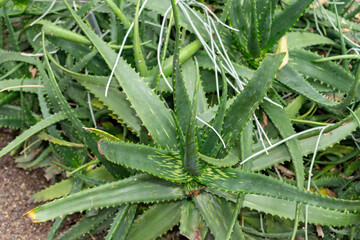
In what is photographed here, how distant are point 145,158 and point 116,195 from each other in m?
0.11

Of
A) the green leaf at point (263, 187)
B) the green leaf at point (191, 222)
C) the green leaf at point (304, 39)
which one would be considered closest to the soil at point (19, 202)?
the green leaf at point (191, 222)

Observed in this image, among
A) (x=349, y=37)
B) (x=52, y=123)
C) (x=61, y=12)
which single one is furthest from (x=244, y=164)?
(x=61, y=12)

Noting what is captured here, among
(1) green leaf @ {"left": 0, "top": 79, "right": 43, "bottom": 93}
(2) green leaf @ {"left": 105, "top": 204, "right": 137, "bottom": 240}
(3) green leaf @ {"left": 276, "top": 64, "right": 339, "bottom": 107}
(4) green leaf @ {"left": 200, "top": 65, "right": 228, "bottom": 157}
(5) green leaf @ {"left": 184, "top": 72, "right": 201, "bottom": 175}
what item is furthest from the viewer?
(1) green leaf @ {"left": 0, "top": 79, "right": 43, "bottom": 93}

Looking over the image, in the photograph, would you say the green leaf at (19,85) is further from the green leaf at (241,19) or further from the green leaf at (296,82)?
the green leaf at (296,82)

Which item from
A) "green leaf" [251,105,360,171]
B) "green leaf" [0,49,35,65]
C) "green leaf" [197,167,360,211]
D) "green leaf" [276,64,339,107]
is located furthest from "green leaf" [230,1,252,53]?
"green leaf" [0,49,35,65]

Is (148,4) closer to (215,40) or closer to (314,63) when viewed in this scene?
(215,40)

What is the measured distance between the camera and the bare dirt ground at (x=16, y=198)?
1.05 m

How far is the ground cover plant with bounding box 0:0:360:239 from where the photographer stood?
31.7 inches

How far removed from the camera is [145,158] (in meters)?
0.81

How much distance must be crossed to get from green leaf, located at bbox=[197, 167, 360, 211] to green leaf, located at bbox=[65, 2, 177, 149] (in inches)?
4.5

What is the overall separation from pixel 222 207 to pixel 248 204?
64 millimetres

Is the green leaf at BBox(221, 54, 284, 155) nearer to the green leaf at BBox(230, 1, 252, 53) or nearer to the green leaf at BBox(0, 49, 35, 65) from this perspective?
the green leaf at BBox(230, 1, 252, 53)

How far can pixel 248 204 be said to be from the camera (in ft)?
2.93

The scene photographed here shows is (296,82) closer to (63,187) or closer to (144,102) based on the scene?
(144,102)
